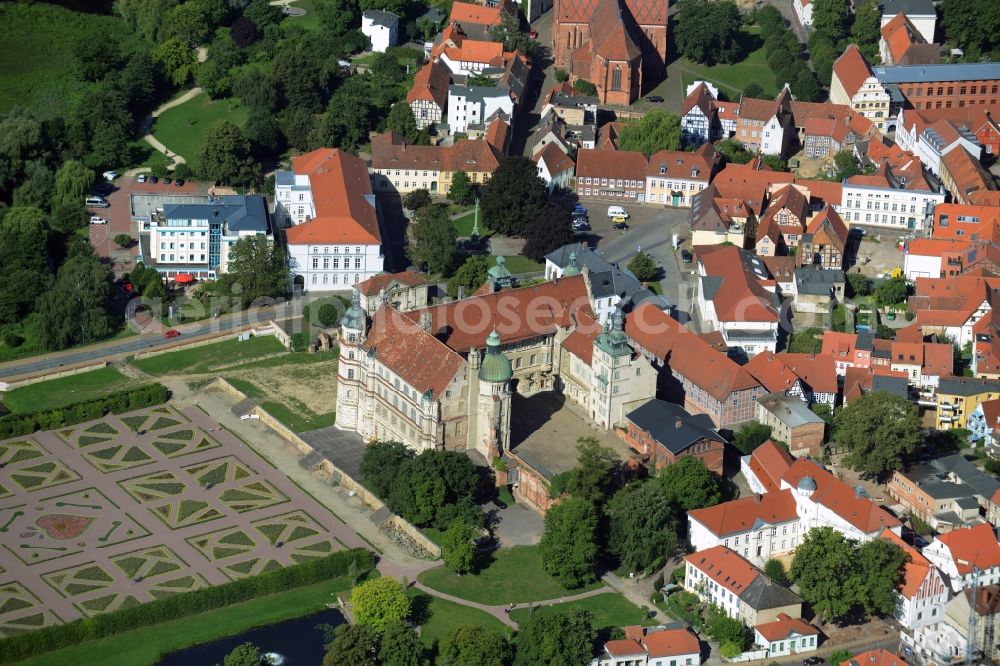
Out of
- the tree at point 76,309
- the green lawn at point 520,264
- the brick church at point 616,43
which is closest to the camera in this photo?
the tree at point 76,309

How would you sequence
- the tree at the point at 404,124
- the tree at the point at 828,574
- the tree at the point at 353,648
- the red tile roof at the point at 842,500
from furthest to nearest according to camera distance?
1. the tree at the point at 404,124
2. the red tile roof at the point at 842,500
3. the tree at the point at 828,574
4. the tree at the point at 353,648

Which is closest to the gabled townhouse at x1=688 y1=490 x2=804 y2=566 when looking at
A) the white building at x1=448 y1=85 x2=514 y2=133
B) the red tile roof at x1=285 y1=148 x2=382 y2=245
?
the red tile roof at x1=285 y1=148 x2=382 y2=245

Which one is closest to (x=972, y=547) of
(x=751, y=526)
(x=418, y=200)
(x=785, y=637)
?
(x=751, y=526)

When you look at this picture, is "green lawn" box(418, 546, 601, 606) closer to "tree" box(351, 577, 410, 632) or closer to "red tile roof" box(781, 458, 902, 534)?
"tree" box(351, 577, 410, 632)

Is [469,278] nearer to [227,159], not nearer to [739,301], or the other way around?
[739,301]

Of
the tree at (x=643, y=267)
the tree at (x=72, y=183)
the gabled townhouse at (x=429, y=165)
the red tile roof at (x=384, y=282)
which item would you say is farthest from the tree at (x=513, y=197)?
the tree at (x=72, y=183)

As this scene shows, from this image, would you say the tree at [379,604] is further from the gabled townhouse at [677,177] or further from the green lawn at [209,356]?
the gabled townhouse at [677,177]
